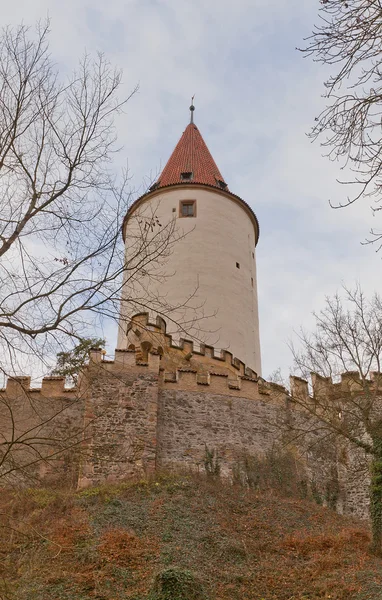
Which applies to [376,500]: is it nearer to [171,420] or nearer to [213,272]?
[171,420]

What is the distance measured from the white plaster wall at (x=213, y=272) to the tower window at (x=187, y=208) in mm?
146

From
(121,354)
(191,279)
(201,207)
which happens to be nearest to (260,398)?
(121,354)

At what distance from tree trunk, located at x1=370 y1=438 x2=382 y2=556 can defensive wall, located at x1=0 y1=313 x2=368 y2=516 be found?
215 cm

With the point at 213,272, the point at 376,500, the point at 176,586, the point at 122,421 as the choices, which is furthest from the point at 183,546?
the point at 213,272

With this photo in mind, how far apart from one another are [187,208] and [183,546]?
13844mm

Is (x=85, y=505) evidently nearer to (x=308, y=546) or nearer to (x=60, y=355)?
(x=308, y=546)

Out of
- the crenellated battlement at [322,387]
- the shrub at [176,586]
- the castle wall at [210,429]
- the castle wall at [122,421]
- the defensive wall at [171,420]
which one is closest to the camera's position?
the shrub at [176,586]

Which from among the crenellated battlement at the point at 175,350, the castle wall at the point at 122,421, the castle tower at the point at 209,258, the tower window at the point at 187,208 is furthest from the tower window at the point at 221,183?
the castle wall at the point at 122,421

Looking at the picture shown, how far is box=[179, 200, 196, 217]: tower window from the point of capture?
23.4m

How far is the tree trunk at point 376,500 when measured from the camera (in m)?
12.6

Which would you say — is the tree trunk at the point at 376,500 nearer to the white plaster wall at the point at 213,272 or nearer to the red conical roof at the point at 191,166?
the white plaster wall at the point at 213,272

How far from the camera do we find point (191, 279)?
21859 mm

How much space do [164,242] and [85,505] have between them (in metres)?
8.37

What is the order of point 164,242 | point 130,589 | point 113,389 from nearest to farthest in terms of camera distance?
point 164,242 < point 130,589 < point 113,389
